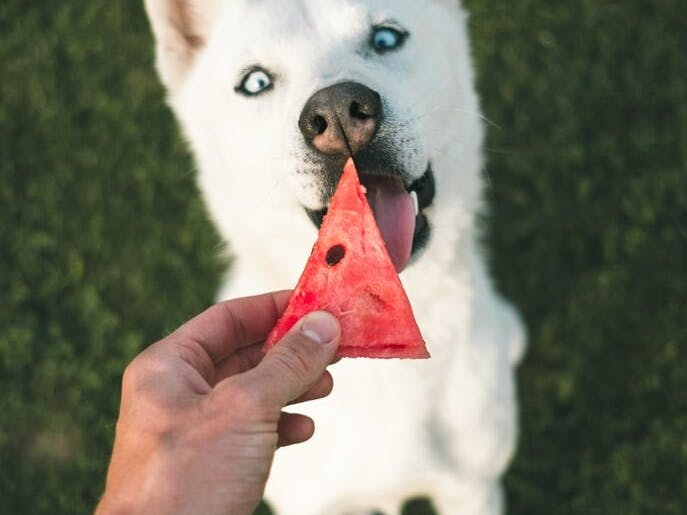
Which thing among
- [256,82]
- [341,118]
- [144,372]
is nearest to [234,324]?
[144,372]

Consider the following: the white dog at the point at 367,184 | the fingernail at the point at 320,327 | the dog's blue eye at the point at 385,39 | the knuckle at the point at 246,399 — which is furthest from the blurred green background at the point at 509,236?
the knuckle at the point at 246,399

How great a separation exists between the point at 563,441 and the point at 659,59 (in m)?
2.74

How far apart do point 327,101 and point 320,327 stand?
709 millimetres

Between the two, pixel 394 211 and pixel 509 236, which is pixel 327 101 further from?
pixel 509 236

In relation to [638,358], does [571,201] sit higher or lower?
higher

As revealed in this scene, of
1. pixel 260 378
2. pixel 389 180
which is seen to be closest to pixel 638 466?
pixel 389 180

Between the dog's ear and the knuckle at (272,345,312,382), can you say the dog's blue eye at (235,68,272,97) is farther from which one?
the knuckle at (272,345,312,382)

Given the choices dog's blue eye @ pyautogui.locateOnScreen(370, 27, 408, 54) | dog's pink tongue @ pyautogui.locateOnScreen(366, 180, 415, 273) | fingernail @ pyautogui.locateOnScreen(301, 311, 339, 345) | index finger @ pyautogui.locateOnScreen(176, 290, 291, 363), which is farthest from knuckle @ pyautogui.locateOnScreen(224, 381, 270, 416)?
dog's blue eye @ pyautogui.locateOnScreen(370, 27, 408, 54)

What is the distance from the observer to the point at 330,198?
253 cm

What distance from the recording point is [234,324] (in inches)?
98.3

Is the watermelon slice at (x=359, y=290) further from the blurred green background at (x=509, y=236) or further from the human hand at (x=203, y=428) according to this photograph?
the blurred green background at (x=509, y=236)

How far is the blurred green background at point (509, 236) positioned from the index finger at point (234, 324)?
2.25m

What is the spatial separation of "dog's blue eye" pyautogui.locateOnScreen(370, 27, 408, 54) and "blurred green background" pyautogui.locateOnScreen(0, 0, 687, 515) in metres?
1.86

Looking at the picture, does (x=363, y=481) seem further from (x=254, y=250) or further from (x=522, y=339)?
(x=522, y=339)
